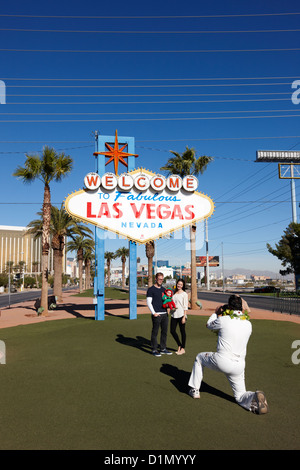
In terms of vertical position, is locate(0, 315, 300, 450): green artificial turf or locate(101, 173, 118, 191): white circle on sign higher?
locate(101, 173, 118, 191): white circle on sign

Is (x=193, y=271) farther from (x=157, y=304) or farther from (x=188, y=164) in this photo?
(x=157, y=304)

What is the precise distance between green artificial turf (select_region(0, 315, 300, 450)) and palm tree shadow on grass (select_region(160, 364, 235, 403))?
0.02 metres

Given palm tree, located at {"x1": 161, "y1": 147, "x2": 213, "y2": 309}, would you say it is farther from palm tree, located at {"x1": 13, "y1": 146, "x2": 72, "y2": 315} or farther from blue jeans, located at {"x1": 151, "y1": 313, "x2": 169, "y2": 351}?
blue jeans, located at {"x1": 151, "y1": 313, "x2": 169, "y2": 351}

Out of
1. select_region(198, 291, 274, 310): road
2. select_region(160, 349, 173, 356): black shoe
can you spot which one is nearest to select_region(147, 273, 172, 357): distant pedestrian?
select_region(160, 349, 173, 356): black shoe

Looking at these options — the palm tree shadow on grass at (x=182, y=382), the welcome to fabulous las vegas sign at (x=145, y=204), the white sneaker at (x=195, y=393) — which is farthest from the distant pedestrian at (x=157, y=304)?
the welcome to fabulous las vegas sign at (x=145, y=204)

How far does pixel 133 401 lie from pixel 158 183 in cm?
933

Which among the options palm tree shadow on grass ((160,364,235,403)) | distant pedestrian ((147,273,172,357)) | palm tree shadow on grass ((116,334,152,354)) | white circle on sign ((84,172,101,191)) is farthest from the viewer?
white circle on sign ((84,172,101,191))

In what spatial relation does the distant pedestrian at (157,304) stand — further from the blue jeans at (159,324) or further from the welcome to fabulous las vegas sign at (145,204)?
the welcome to fabulous las vegas sign at (145,204)

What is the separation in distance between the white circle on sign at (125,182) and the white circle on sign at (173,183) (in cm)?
149

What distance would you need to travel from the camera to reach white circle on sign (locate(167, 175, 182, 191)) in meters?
13.4

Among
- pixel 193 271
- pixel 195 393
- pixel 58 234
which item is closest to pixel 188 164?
pixel 193 271

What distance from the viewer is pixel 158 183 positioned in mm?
13398

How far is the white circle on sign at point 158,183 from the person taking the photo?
1334 cm

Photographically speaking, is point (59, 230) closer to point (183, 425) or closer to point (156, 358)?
point (156, 358)
